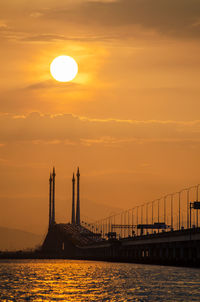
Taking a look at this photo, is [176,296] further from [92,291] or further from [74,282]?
[74,282]

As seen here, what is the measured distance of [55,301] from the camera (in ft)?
280

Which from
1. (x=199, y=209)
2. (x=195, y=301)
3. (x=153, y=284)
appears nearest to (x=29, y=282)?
(x=153, y=284)

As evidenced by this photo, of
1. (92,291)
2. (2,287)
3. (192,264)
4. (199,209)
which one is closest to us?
(92,291)

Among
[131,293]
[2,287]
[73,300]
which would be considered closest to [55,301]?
[73,300]

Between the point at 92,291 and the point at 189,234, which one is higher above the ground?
the point at 189,234

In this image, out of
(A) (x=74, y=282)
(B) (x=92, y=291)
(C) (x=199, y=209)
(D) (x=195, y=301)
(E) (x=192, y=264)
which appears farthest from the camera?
(C) (x=199, y=209)

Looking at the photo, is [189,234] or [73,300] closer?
[73,300]

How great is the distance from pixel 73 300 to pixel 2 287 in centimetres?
2387

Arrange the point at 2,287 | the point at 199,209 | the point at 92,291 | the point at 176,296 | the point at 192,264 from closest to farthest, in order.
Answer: the point at 176,296 → the point at 92,291 → the point at 2,287 → the point at 192,264 → the point at 199,209

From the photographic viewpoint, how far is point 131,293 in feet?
314

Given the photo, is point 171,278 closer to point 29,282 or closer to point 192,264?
point 29,282

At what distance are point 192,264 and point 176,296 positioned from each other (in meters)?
87.7

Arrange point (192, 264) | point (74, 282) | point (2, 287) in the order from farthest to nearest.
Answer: point (192, 264) < point (74, 282) < point (2, 287)

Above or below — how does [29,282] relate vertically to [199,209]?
below
